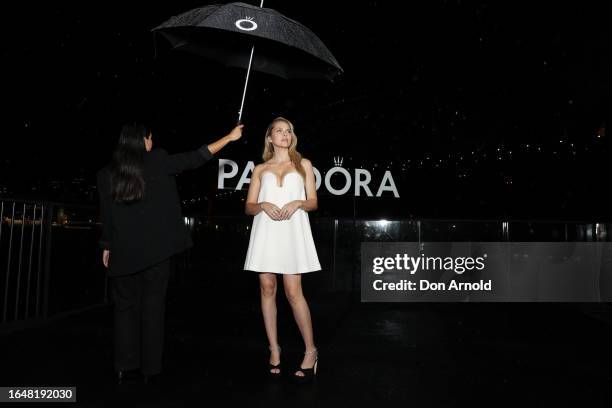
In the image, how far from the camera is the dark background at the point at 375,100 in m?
9.95

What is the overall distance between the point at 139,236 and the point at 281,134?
1.11 meters

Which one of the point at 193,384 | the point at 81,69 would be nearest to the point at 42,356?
the point at 193,384

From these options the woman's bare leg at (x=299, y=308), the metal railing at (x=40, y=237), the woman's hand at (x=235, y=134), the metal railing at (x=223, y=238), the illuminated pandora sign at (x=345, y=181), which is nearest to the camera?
the woman's hand at (x=235, y=134)

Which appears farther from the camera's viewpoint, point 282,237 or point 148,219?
point 282,237

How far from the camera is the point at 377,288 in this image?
749 centimetres

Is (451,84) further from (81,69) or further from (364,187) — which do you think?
(81,69)

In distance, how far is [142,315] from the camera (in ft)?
9.23

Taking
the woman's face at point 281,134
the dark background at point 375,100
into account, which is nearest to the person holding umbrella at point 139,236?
the woman's face at point 281,134

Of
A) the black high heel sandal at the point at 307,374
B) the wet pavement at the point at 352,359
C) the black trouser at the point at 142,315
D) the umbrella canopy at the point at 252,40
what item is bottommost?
the wet pavement at the point at 352,359

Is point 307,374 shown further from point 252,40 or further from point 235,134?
point 252,40

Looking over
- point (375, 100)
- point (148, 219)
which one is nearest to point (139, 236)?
point (148, 219)

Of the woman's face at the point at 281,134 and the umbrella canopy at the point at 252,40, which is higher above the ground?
the umbrella canopy at the point at 252,40

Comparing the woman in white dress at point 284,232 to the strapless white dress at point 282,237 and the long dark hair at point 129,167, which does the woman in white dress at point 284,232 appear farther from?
the long dark hair at point 129,167

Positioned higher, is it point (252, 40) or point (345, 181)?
point (252, 40)
